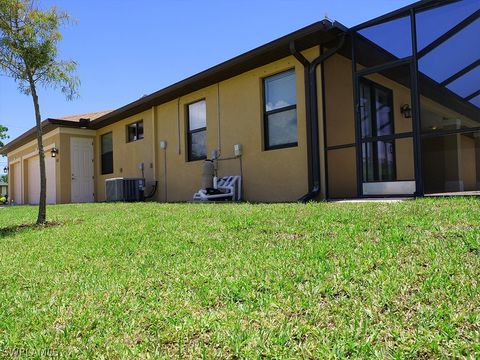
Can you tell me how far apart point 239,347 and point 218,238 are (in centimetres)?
241

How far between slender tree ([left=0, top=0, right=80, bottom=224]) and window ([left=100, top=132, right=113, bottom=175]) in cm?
918

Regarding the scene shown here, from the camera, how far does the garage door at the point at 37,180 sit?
1792cm

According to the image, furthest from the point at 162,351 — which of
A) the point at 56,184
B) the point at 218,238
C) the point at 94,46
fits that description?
the point at 56,184

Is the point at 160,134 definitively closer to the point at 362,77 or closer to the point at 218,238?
A: the point at 362,77

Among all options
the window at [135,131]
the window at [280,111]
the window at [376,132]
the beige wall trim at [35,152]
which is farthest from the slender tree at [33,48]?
the beige wall trim at [35,152]

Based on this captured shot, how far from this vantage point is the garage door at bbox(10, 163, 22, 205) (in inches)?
899

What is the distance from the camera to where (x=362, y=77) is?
331 inches

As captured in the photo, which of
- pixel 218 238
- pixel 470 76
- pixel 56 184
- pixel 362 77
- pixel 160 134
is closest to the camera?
pixel 218 238

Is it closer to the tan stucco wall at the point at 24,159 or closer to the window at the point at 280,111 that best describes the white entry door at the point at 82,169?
the tan stucco wall at the point at 24,159

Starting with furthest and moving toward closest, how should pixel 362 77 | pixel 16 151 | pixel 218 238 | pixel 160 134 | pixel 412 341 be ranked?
pixel 16 151
pixel 160 134
pixel 362 77
pixel 218 238
pixel 412 341

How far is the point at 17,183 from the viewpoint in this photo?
923 inches

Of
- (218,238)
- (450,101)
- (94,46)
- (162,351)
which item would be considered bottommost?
(162,351)

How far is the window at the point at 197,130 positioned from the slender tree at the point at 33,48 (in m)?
4.62

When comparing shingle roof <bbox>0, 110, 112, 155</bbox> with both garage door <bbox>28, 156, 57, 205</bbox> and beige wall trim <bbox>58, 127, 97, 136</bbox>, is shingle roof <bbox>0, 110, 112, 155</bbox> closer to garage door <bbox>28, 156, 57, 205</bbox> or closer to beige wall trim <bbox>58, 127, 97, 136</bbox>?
beige wall trim <bbox>58, 127, 97, 136</bbox>
